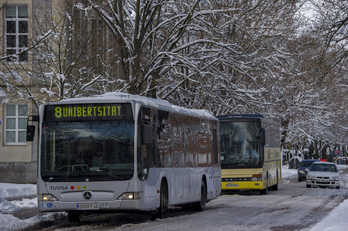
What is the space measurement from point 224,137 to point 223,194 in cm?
335

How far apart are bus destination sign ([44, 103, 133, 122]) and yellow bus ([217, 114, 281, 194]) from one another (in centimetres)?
→ 1446

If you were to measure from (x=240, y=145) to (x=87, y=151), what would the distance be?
49.8 ft

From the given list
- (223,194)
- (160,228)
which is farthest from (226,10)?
(160,228)

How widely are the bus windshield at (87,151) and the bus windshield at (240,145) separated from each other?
14664mm

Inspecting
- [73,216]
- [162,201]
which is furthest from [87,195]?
[162,201]

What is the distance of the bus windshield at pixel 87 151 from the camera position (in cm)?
1600

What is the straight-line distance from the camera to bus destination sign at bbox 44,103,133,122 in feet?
53.6

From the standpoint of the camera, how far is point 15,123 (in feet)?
121

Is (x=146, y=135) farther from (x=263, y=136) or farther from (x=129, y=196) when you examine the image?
(x=263, y=136)

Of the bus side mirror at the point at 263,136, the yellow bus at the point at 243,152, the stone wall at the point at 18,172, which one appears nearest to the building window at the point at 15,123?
the stone wall at the point at 18,172

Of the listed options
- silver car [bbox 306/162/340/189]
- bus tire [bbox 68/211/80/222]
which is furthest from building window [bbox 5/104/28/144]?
bus tire [bbox 68/211/80/222]

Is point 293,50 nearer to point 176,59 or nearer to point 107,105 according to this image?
point 176,59

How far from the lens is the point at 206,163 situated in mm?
22672

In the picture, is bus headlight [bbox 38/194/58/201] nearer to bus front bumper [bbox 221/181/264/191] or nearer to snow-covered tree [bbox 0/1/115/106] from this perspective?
snow-covered tree [bbox 0/1/115/106]
